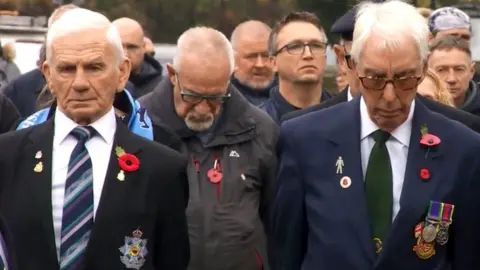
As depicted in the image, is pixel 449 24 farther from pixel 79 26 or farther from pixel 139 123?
pixel 79 26

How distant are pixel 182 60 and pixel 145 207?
209 cm

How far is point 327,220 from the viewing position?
4.91 metres

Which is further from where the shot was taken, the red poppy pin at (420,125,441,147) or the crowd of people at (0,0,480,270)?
the red poppy pin at (420,125,441,147)

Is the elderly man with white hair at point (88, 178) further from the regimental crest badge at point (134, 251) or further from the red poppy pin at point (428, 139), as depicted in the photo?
the red poppy pin at point (428, 139)

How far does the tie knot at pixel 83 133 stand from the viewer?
4.88m

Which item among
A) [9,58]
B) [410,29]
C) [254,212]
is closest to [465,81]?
→ [254,212]

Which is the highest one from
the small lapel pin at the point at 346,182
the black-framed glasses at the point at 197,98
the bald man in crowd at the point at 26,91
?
the small lapel pin at the point at 346,182

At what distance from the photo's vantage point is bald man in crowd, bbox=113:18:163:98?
10.6m

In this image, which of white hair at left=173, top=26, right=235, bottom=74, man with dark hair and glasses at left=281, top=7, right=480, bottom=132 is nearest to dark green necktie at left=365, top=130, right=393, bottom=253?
man with dark hair and glasses at left=281, top=7, right=480, bottom=132

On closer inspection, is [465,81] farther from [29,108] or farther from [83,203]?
[83,203]

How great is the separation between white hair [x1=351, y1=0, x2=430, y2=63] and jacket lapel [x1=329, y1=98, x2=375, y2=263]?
0.82ft

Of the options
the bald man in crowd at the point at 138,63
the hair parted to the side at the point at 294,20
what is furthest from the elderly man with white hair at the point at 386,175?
the bald man in crowd at the point at 138,63

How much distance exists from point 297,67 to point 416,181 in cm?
326

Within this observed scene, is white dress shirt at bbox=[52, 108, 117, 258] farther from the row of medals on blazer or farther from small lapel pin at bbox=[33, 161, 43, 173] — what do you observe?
the row of medals on blazer
